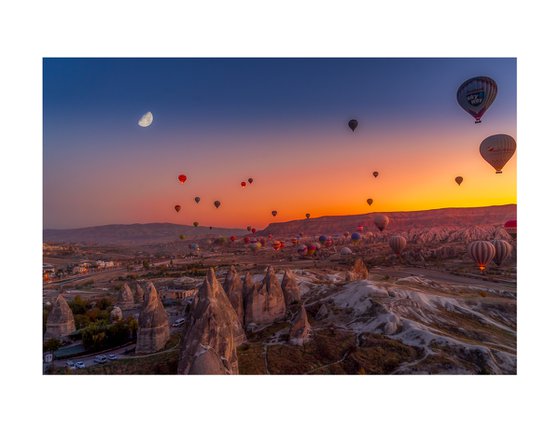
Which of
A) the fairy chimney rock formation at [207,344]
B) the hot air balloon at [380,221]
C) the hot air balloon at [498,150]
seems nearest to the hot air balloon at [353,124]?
the hot air balloon at [498,150]

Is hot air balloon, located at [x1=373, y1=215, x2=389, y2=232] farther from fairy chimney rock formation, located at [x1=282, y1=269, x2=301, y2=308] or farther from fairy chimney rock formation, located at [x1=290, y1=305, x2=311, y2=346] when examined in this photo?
fairy chimney rock formation, located at [x1=290, y1=305, x2=311, y2=346]

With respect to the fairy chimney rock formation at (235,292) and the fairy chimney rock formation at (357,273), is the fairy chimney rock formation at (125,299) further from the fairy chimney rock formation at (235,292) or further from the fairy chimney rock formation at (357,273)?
the fairy chimney rock formation at (357,273)

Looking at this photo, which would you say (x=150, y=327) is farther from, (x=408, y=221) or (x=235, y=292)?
(x=408, y=221)

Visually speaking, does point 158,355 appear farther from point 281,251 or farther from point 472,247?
point 281,251

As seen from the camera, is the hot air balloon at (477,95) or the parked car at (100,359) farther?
the hot air balloon at (477,95)

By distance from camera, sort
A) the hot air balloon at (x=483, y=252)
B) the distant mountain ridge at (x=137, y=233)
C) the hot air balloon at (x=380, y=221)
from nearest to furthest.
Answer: the hot air balloon at (x=483, y=252) < the hot air balloon at (x=380, y=221) < the distant mountain ridge at (x=137, y=233)
